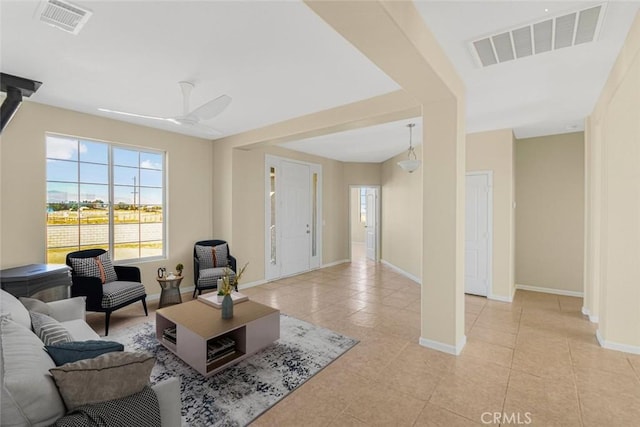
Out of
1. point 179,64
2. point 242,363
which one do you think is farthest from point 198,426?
point 179,64

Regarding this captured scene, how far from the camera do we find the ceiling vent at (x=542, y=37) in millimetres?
1925

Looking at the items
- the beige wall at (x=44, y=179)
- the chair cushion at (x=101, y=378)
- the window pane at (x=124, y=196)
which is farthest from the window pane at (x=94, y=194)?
the chair cushion at (x=101, y=378)

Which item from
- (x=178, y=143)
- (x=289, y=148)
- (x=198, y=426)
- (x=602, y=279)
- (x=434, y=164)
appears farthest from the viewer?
(x=289, y=148)

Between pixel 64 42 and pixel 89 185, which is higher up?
pixel 64 42

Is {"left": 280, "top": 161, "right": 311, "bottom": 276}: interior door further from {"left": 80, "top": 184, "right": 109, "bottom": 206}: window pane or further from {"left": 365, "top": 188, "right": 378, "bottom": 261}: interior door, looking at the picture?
{"left": 80, "top": 184, "right": 109, "bottom": 206}: window pane

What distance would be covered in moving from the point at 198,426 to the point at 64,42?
2948 millimetres

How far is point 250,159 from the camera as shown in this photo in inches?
213

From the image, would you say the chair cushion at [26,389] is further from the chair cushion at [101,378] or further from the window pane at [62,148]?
the window pane at [62,148]

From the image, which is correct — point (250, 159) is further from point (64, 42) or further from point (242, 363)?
point (242, 363)

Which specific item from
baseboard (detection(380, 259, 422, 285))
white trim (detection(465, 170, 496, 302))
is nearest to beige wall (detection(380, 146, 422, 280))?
baseboard (detection(380, 259, 422, 285))

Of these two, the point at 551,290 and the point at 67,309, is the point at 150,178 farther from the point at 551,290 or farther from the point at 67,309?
the point at 551,290

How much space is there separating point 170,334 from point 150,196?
261 centimetres

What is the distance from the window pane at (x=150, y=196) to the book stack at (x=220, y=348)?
9.63 ft

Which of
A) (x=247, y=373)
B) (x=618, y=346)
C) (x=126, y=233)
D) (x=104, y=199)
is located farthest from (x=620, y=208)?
(x=104, y=199)
